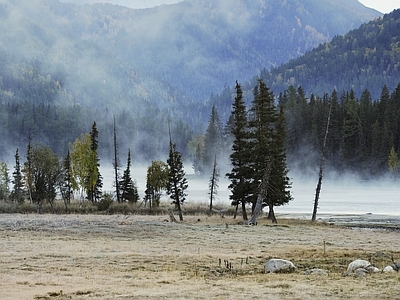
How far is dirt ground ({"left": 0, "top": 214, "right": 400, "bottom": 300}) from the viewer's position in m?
18.9

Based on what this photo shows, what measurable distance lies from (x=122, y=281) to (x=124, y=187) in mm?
Answer: 61442

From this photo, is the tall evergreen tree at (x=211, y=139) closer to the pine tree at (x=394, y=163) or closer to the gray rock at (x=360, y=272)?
the pine tree at (x=394, y=163)

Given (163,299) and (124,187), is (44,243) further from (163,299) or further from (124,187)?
(124,187)

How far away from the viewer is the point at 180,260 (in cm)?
2744

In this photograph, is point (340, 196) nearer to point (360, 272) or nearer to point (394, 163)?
point (394, 163)

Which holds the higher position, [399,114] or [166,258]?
[399,114]

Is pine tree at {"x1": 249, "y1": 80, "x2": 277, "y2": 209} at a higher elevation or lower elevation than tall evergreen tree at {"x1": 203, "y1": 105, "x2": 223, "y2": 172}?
lower

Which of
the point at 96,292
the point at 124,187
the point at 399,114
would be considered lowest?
the point at 96,292

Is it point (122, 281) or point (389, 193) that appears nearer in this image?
point (122, 281)

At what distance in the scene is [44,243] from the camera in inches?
1294

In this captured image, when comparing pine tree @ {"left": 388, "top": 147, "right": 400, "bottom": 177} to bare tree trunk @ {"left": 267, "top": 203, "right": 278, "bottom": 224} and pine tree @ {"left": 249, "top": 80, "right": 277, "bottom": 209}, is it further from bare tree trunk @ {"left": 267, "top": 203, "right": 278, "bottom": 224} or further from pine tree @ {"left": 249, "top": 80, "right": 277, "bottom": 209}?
pine tree @ {"left": 249, "top": 80, "right": 277, "bottom": 209}

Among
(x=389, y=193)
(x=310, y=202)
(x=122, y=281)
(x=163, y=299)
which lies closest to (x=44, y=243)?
(x=122, y=281)

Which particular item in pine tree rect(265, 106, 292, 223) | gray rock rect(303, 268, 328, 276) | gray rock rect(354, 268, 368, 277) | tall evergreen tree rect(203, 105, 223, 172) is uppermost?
tall evergreen tree rect(203, 105, 223, 172)

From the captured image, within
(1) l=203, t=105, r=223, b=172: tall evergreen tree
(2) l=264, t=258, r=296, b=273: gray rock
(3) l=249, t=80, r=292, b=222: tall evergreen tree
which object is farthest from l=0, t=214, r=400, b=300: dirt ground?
(1) l=203, t=105, r=223, b=172: tall evergreen tree
